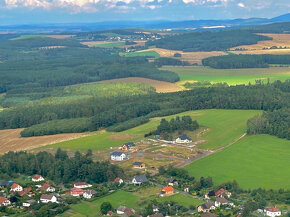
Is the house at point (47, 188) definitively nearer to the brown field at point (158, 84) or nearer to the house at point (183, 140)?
the house at point (183, 140)

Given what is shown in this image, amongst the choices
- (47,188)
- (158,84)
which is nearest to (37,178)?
(47,188)

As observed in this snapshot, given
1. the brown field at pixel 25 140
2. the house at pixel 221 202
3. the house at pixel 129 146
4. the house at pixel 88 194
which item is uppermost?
the house at pixel 221 202

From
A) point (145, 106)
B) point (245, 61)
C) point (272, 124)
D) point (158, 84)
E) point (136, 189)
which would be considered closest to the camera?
point (136, 189)

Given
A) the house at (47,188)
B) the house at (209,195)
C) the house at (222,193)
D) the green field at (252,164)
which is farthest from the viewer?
the green field at (252,164)

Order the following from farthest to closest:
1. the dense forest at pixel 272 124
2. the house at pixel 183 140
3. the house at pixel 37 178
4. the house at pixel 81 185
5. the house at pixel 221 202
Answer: the dense forest at pixel 272 124, the house at pixel 183 140, the house at pixel 37 178, the house at pixel 81 185, the house at pixel 221 202

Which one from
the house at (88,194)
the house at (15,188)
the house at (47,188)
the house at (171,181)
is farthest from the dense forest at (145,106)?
the house at (88,194)

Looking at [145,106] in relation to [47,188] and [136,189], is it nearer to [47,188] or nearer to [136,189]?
[136,189]

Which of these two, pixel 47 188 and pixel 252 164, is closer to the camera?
pixel 47 188

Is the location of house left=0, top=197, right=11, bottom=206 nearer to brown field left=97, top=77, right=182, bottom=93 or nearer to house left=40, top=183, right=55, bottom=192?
house left=40, top=183, right=55, bottom=192
